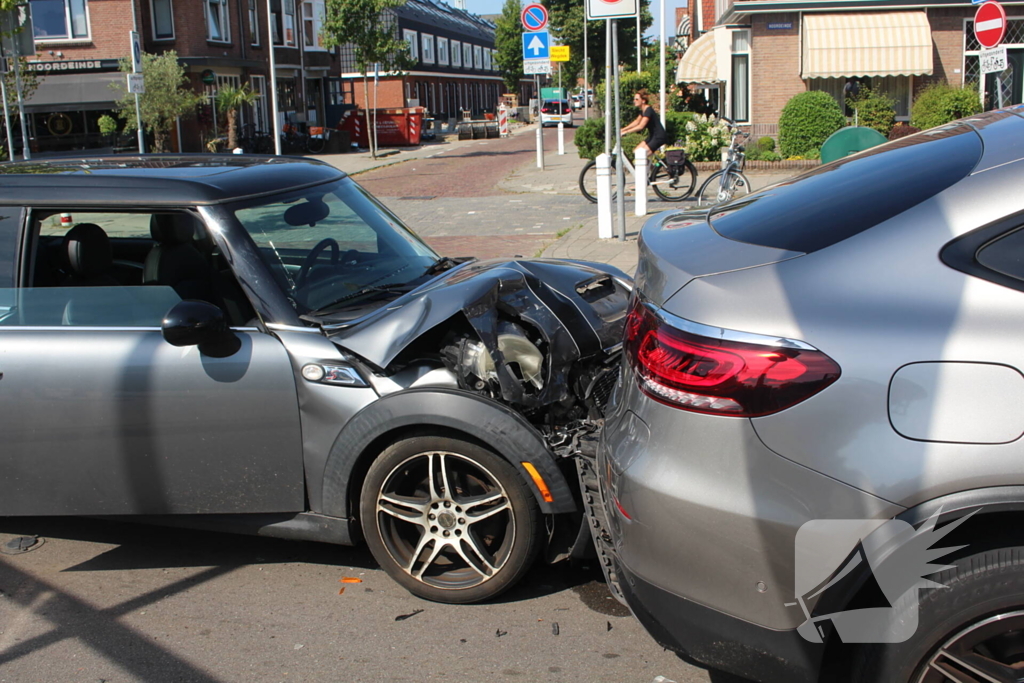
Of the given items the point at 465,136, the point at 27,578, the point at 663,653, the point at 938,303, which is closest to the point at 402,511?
the point at 663,653

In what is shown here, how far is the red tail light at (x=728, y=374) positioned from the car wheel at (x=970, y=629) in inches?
21.5

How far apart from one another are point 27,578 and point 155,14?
122 ft

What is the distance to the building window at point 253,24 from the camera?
41375 mm

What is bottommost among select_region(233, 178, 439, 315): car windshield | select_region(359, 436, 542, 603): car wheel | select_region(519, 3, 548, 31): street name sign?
select_region(359, 436, 542, 603): car wheel

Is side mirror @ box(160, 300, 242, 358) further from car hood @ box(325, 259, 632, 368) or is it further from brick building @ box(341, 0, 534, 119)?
brick building @ box(341, 0, 534, 119)

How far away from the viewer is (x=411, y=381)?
3.61 meters

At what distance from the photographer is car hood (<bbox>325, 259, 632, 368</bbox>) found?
11.8 ft

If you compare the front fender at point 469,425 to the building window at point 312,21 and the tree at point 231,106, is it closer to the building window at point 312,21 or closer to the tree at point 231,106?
the tree at point 231,106

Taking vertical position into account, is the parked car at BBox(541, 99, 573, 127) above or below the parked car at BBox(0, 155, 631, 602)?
above

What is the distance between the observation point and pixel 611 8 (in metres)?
10.4

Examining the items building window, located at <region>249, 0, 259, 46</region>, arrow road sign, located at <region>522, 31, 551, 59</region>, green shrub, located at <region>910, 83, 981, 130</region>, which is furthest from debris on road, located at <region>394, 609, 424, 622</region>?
building window, located at <region>249, 0, 259, 46</region>

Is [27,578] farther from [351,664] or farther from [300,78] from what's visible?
[300,78]

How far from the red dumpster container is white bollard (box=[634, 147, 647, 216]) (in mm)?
28498

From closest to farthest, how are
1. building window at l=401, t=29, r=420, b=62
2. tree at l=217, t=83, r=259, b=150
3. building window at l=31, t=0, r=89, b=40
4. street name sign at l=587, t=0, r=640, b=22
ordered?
street name sign at l=587, t=0, r=640, b=22 < tree at l=217, t=83, r=259, b=150 < building window at l=31, t=0, r=89, b=40 < building window at l=401, t=29, r=420, b=62
